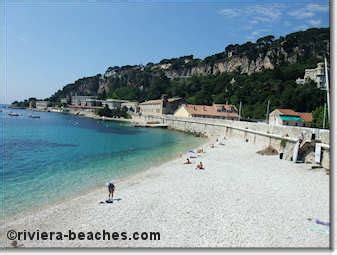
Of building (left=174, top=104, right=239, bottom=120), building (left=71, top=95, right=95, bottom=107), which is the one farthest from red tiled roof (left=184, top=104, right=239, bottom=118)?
building (left=71, top=95, right=95, bottom=107)

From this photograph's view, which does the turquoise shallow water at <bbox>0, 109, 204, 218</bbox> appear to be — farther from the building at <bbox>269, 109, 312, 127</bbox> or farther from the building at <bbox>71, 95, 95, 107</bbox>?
the building at <bbox>71, 95, 95, 107</bbox>

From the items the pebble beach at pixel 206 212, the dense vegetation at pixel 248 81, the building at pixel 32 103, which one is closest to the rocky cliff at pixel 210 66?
the dense vegetation at pixel 248 81

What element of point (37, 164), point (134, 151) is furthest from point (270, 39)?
point (37, 164)

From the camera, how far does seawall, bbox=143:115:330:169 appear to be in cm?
1083

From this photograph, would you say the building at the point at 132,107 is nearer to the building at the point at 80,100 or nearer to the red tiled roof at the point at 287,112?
the building at the point at 80,100

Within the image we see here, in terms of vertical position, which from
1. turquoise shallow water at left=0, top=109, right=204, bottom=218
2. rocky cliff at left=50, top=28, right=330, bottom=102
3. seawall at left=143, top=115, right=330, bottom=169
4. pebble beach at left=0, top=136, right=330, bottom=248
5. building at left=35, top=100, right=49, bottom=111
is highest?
rocky cliff at left=50, top=28, right=330, bottom=102

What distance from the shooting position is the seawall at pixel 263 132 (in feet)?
35.5

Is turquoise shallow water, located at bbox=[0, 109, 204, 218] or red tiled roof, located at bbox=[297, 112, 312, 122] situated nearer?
turquoise shallow water, located at bbox=[0, 109, 204, 218]

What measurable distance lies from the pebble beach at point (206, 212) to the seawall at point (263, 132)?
3.75 feet

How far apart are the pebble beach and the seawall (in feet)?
3.75

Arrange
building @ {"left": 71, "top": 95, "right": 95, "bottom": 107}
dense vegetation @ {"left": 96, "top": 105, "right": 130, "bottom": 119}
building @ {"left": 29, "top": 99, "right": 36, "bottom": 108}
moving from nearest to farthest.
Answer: dense vegetation @ {"left": 96, "top": 105, "right": 130, "bottom": 119}, building @ {"left": 71, "top": 95, "right": 95, "bottom": 107}, building @ {"left": 29, "top": 99, "right": 36, "bottom": 108}

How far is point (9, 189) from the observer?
31.9ft

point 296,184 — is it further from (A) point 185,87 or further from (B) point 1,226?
(A) point 185,87

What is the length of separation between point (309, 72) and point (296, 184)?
33301 millimetres
